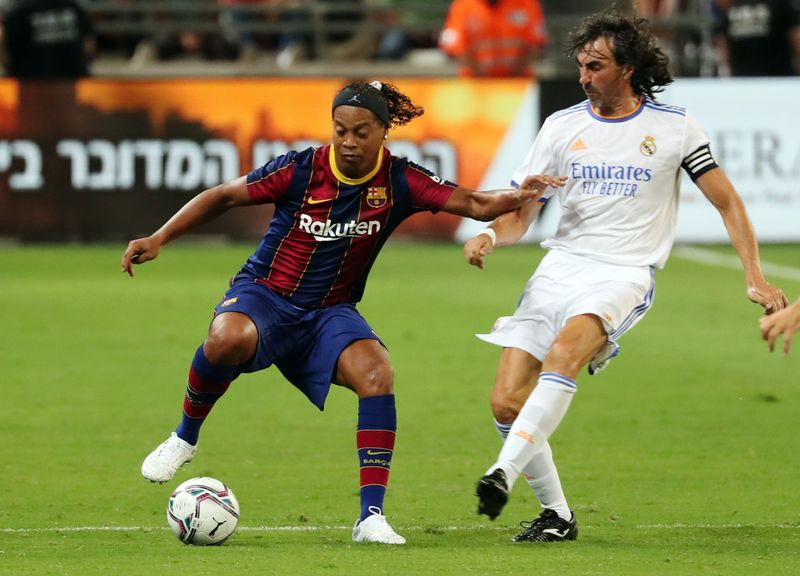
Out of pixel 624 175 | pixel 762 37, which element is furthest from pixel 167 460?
pixel 762 37

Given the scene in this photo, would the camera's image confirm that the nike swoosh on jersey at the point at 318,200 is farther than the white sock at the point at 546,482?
Yes

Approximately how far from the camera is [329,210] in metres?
7.08

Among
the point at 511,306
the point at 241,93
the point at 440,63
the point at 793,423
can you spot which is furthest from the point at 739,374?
the point at 440,63

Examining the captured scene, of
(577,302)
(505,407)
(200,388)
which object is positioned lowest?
(200,388)

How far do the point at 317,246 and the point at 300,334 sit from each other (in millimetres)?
412

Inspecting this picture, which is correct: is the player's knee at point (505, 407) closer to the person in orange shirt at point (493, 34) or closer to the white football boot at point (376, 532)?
the white football boot at point (376, 532)

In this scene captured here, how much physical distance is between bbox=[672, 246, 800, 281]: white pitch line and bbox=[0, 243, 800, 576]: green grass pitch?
67 centimetres

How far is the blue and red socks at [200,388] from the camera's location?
23.1 feet

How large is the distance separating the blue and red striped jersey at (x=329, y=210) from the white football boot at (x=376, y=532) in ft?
3.66

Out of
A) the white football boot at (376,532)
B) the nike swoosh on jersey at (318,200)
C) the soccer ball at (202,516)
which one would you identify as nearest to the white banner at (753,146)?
the nike swoosh on jersey at (318,200)

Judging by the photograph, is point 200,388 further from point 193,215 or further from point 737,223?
point 737,223

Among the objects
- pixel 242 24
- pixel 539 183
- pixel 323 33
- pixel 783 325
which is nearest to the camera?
pixel 783 325

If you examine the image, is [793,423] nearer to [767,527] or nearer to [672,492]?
[672,492]

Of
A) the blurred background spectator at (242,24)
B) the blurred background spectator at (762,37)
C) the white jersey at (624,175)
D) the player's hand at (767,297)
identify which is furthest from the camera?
the blurred background spectator at (242,24)
